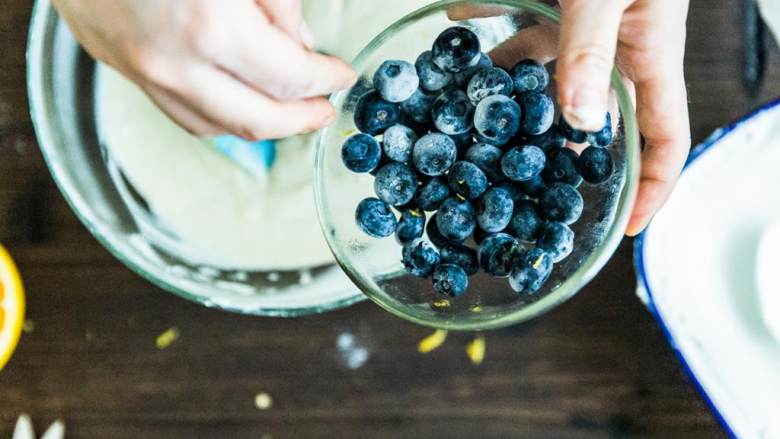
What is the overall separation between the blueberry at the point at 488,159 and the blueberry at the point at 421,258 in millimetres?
77

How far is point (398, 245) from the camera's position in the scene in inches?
25.2

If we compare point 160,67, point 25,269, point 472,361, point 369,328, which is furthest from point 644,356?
point 25,269

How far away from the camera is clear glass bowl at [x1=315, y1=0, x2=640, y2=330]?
58 cm

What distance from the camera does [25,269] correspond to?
0.86 metres

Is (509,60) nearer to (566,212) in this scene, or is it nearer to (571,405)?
(566,212)

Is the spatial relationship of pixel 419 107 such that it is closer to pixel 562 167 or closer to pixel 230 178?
pixel 562 167

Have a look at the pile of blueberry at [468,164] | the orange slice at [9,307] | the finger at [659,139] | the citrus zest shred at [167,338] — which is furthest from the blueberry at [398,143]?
the orange slice at [9,307]

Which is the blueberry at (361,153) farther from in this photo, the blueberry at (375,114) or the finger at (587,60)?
the finger at (587,60)

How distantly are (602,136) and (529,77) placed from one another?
0.08 metres

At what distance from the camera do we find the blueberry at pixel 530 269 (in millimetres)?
554

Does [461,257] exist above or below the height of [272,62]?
below

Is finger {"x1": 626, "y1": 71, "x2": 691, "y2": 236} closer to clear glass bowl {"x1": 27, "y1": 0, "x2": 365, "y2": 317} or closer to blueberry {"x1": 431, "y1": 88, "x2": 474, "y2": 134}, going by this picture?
blueberry {"x1": 431, "y1": 88, "x2": 474, "y2": 134}

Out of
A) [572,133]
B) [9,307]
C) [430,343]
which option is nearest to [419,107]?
[572,133]

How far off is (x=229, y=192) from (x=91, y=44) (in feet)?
0.87
